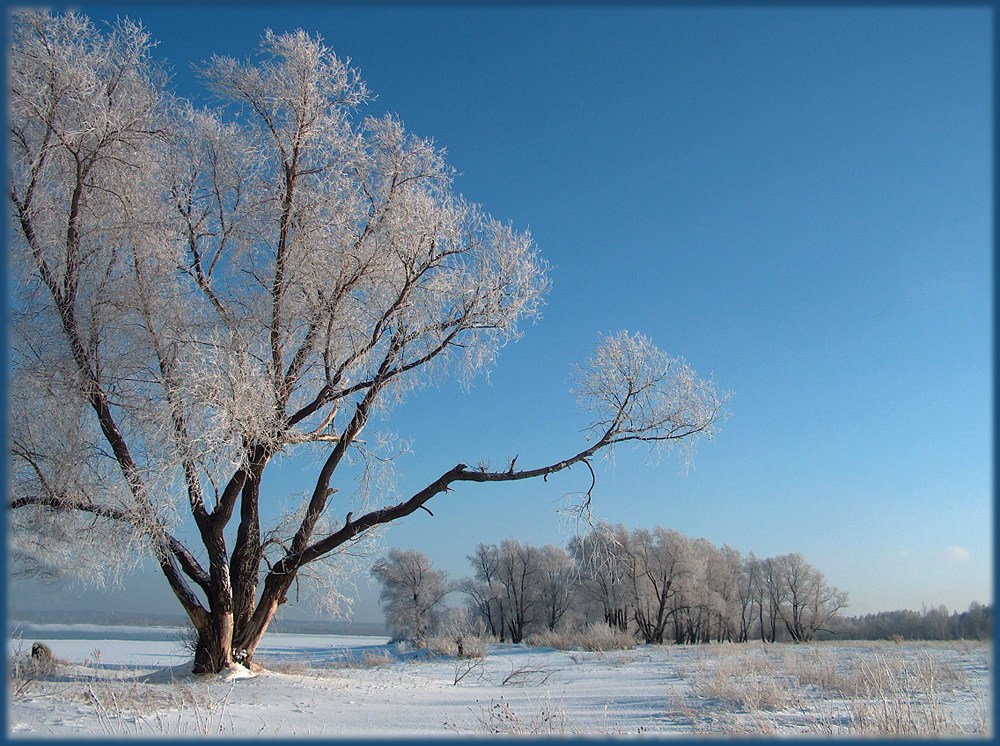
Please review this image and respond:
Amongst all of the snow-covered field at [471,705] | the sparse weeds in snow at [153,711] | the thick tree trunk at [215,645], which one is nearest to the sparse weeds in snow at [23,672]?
the snow-covered field at [471,705]

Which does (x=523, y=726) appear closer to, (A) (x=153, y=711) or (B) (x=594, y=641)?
(A) (x=153, y=711)

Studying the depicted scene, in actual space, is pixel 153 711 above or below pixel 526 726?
below

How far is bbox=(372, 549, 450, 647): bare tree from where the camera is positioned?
5722 centimetres

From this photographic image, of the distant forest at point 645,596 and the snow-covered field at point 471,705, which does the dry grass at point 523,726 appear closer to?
the snow-covered field at point 471,705

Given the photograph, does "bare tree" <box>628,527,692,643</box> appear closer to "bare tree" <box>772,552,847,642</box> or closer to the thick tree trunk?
"bare tree" <box>772,552,847,642</box>

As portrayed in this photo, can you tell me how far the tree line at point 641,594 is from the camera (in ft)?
182

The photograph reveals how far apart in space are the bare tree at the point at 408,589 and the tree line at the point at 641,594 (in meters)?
0.08

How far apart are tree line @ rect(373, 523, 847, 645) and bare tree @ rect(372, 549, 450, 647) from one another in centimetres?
8

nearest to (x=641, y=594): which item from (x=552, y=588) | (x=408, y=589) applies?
(x=552, y=588)

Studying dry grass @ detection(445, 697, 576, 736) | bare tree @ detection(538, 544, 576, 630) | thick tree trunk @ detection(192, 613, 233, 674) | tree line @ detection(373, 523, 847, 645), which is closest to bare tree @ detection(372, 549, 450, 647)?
tree line @ detection(373, 523, 847, 645)

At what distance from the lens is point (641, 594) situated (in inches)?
2202

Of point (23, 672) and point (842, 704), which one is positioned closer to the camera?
point (842, 704)

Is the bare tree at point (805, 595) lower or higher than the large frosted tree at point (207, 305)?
lower

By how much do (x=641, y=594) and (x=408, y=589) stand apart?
1906cm
